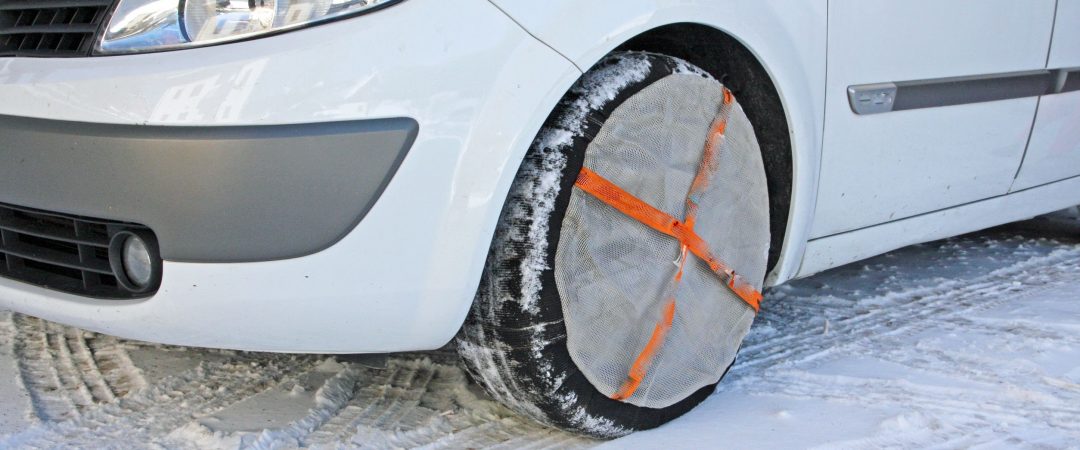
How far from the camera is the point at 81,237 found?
158 centimetres

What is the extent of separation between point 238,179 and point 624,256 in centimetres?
70

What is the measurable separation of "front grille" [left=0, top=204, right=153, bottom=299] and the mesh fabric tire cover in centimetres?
73

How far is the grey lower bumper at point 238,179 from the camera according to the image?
1.41 metres

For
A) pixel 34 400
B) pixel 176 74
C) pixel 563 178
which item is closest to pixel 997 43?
pixel 563 178

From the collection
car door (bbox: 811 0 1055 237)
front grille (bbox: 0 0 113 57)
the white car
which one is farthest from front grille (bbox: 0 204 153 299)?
car door (bbox: 811 0 1055 237)

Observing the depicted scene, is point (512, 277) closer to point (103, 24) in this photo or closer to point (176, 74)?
point (176, 74)

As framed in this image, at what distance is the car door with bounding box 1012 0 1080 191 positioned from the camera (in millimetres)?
2604

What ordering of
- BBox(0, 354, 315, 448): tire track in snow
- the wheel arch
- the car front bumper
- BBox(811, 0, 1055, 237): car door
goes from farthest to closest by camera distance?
1. BBox(811, 0, 1055, 237): car door
2. the wheel arch
3. BBox(0, 354, 315, 448): tire track in snow
4. the car front bumper

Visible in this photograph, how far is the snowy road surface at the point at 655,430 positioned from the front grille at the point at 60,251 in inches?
13.1

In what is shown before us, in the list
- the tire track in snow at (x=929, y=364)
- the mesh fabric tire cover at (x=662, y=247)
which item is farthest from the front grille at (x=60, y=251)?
the tire track in snow at (x=929, y=364)

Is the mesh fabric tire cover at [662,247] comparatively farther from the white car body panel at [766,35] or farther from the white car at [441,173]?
the white car body panel at [766,35]

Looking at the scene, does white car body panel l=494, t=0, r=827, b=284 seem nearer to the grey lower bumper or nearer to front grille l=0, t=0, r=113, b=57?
the grey lower bumper

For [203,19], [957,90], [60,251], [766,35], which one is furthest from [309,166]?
[957,90]

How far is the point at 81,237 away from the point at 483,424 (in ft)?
2.70
